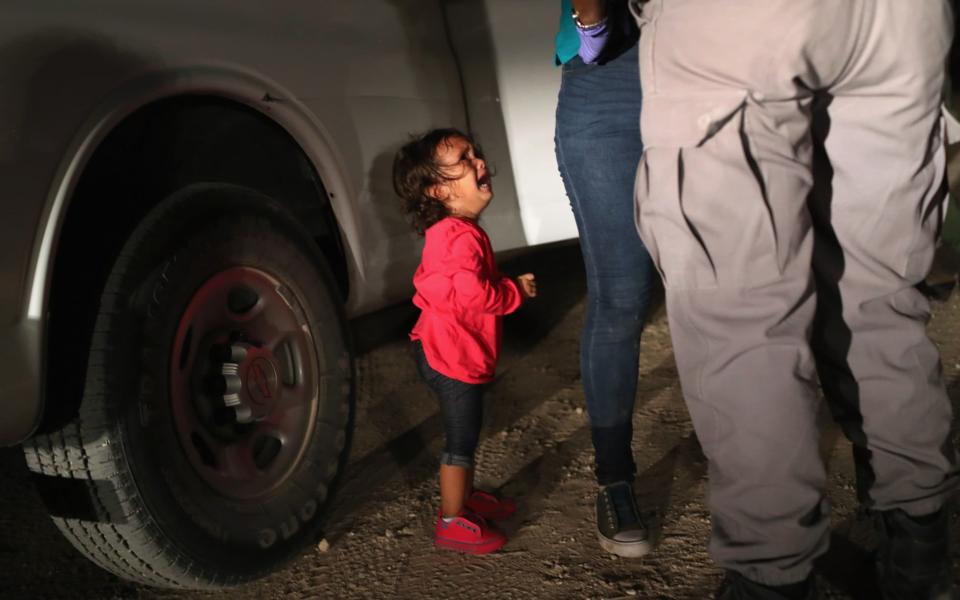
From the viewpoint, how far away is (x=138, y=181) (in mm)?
1994

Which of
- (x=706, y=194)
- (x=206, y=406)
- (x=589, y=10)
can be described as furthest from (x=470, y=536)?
(x=589, y=10)

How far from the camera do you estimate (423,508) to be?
2.46 meters

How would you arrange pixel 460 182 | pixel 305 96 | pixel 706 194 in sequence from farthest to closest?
pixel 305 96
pixel 460 182
pixel 706 194

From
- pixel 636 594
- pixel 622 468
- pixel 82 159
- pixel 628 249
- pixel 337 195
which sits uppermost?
pixel 82 159

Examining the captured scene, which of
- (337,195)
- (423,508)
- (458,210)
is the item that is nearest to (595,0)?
(458,210)

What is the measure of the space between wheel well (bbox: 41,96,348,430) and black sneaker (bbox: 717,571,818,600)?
4.38ft

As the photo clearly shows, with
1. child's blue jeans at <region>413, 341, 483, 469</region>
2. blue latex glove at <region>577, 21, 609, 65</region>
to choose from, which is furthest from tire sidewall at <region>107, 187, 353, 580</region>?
blue latex glove at <region>577, 21, 609, 65</region>

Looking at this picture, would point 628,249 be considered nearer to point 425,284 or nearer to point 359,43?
point 425,284

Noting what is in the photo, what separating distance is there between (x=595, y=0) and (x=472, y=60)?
1.21 meters

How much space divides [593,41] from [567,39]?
0.24 m

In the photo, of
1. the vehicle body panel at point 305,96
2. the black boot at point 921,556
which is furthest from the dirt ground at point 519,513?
the vehicle body panel at point 305,96

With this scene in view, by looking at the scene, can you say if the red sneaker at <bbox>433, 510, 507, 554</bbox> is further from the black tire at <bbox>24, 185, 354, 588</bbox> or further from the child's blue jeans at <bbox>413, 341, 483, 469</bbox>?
the black tire at <bbox>24, 185, 354, 588</bbox>

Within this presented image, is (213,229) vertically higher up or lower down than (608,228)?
higher up

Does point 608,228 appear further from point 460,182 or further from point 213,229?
point 213,229
